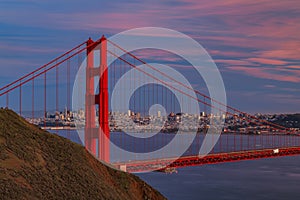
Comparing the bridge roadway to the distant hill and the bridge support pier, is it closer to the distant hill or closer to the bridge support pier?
the bridge support pier

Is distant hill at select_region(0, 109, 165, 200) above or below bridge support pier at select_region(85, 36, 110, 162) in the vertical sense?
below

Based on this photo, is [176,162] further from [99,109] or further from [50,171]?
[50,171]

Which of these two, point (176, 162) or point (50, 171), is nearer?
point (50, 171)

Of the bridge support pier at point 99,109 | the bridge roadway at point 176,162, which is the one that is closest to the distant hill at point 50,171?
the bridge support pier at point 99,109

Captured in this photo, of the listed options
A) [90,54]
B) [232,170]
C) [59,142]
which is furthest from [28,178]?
[232,170]

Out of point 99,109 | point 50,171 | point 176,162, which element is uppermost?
point 99,109

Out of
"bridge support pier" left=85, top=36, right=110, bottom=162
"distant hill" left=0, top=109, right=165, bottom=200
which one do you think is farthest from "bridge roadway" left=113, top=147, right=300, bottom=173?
"distant hill" left=0, top=109, right=165, bottom=200

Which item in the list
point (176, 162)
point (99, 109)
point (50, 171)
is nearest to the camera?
point (50, 171)

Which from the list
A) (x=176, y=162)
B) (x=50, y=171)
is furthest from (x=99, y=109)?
(x=50, y=171)

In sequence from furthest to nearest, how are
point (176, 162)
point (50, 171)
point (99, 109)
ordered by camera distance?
point (176, 162) < point (99, 109) < point (50, 171)

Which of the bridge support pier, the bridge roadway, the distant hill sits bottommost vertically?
the bridge roadway
